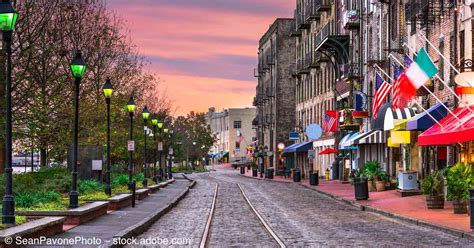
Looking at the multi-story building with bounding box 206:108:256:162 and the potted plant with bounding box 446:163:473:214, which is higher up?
the multi-story building with bounding box 206:108:256:162

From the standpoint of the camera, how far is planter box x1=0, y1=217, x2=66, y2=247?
15.2m

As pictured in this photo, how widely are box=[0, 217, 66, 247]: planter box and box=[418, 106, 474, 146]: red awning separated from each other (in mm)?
13422

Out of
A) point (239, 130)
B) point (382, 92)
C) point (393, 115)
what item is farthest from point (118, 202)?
point (239, 130)

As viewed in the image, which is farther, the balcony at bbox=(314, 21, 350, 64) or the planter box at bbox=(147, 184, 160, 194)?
the balcony at bbox=(314, 21, 350, 64)

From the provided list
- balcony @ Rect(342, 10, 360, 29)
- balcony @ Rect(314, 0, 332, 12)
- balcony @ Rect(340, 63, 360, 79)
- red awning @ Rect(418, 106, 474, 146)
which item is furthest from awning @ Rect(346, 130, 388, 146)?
balcony @ Rect(314, 0, 332, 12)

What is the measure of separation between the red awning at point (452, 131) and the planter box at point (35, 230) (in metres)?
13.4

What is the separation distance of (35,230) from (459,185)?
14642 mm

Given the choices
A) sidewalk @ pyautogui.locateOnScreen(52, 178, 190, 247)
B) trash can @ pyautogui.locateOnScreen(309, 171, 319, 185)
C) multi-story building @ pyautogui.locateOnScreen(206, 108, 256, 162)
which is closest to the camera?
sidewalk @ pyautogui.locateOnScreen(52, 178, 190, 247)

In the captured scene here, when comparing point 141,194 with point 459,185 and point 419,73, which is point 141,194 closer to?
point 419,73

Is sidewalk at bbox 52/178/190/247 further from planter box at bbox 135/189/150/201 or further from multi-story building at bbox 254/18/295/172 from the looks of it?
multi-story building at bbox 254/18/295/172

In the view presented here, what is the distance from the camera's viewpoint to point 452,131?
94.9ft

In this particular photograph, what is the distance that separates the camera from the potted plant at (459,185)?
27078 mm

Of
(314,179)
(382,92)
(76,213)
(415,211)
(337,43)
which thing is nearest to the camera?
(76,213)

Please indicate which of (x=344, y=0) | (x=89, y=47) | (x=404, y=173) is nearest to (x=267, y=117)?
(x=344, y=0)
